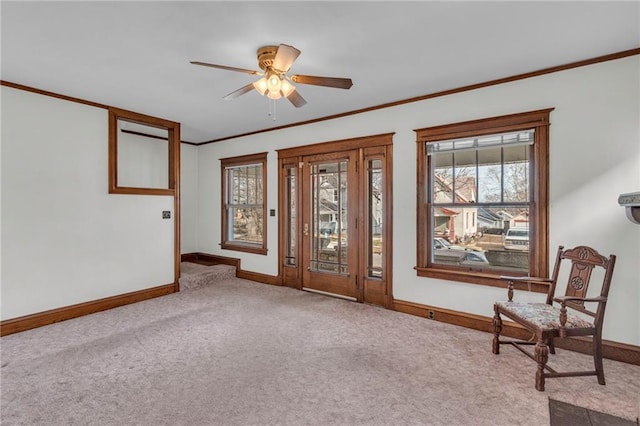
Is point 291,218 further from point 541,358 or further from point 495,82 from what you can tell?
point 541,358

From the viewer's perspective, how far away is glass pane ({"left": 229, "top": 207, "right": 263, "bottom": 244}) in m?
5.68

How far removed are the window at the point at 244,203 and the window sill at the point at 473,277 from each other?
2.77 metres

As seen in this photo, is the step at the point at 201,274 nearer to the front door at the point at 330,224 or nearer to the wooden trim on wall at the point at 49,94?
the front door at the point at 330,224

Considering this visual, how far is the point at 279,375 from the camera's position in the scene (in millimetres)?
2469

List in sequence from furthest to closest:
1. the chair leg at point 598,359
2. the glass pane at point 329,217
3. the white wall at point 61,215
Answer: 1. the glass pane at point 329,217
2. the white wall at point 61,215
3. the chair leg at point 598,359

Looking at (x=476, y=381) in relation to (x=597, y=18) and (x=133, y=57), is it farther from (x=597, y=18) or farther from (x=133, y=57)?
(x=133, y=57)

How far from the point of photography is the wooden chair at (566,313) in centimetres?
226

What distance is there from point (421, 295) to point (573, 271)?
153cm

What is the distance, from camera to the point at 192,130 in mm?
5352

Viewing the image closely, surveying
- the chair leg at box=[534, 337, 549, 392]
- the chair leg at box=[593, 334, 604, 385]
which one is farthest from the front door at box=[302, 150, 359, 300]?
the chair leg at box=[593, 334, 604, 385]

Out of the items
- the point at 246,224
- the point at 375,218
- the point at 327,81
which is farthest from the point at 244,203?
the point at 327,81

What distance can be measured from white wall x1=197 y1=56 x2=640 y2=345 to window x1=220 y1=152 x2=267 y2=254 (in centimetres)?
261

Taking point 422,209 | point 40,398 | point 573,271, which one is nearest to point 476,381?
point 573,271

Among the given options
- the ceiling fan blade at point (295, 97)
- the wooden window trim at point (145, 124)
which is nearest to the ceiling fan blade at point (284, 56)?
the ceiling fan blade at point (295, 97)
